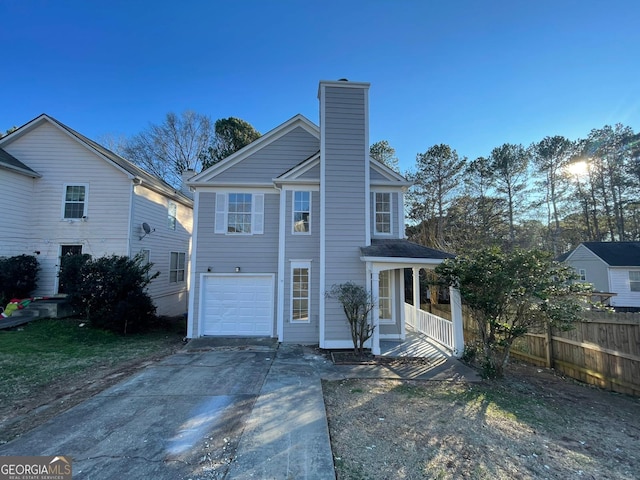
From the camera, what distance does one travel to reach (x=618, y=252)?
63.1ft

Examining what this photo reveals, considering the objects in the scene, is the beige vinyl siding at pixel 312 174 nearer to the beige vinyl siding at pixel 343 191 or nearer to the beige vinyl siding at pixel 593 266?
the beige vinyl siding at pixel 343 191

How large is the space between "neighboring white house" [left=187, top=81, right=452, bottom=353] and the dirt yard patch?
3.44 meters

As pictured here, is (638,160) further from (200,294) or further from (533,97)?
(200,294)

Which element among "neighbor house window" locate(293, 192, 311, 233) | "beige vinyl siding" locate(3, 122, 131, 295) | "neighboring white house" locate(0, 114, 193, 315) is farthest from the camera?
"beige vinyl siding" locate(3, 122, 131, 295)

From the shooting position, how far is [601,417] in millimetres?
4570

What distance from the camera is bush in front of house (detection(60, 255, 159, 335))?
9.50 metres

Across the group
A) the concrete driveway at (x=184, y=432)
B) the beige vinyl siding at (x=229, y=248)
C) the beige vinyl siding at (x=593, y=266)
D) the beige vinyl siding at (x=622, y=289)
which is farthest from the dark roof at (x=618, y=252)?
the concrete driveway at (x=184, y=432)

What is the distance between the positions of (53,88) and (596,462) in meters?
21.0

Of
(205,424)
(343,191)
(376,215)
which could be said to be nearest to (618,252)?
(376,215)

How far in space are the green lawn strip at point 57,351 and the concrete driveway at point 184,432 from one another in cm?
176

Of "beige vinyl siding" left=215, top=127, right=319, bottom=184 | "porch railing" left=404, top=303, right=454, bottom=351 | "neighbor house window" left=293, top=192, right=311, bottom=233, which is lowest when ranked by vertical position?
"porch railing" left=404, top=303, right=454, bottom=351

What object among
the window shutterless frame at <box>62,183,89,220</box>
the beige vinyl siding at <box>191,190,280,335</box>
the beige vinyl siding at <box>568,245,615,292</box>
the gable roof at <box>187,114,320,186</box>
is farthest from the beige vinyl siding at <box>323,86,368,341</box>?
the beige vinyl siding at <box>568,245,615,292</box>

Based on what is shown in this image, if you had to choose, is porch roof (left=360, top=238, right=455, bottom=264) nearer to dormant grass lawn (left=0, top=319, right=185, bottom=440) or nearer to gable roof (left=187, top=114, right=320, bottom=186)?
gable roof (left=187, top=114, right=320, bottom=186)

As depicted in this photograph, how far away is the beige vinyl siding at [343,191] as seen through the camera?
8578mm
